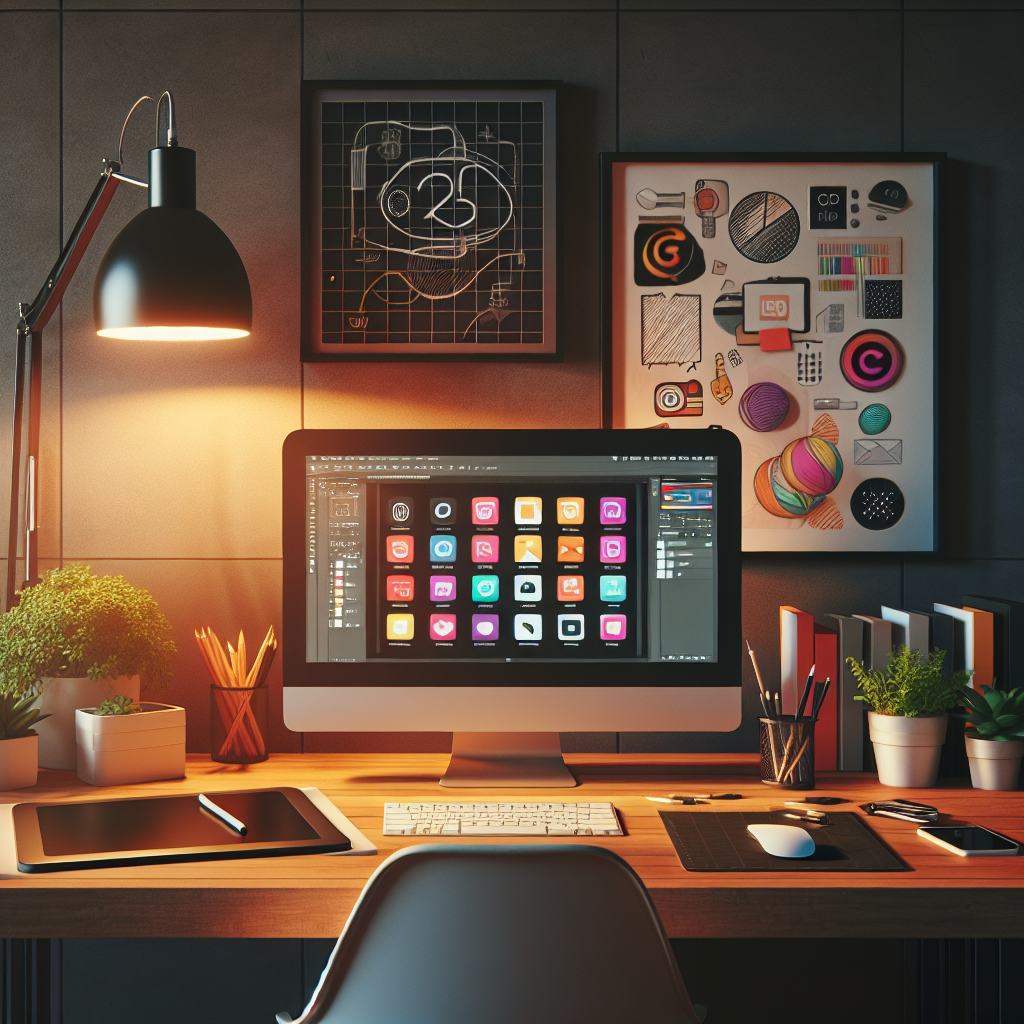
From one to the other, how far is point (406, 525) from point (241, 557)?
46 cm

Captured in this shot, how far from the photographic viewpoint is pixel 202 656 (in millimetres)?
1788

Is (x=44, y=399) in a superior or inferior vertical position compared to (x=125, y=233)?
inferior

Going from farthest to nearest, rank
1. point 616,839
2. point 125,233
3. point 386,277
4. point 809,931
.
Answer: point 386,277 < point 125,233 < point 616,839 < point 809,931

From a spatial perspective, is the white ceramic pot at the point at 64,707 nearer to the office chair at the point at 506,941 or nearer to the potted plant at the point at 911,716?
the office chair at the point at 506,941

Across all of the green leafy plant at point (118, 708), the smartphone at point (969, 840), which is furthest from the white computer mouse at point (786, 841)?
the green leafy plant at point (118, 708)

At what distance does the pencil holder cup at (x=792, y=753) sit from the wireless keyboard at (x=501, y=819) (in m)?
0.33

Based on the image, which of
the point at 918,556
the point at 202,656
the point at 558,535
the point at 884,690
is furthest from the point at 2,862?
the point at 918,556

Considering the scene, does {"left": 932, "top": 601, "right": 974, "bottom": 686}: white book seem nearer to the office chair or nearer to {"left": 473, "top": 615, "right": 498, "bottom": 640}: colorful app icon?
{"left": 473, "top": 615, "right": 498, "bottom": 640}: colorful app icon

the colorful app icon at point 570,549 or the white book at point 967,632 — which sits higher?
the colorful app icon at point 570,549

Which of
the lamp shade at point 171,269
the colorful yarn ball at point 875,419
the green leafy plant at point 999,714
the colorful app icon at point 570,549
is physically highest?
the lamp shade at point 171,269

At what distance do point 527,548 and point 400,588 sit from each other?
22cm

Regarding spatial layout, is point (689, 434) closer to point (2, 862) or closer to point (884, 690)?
point (884, 690)

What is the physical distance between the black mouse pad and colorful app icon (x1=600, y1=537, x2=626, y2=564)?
397mm

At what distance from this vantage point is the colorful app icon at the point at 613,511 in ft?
4.91
